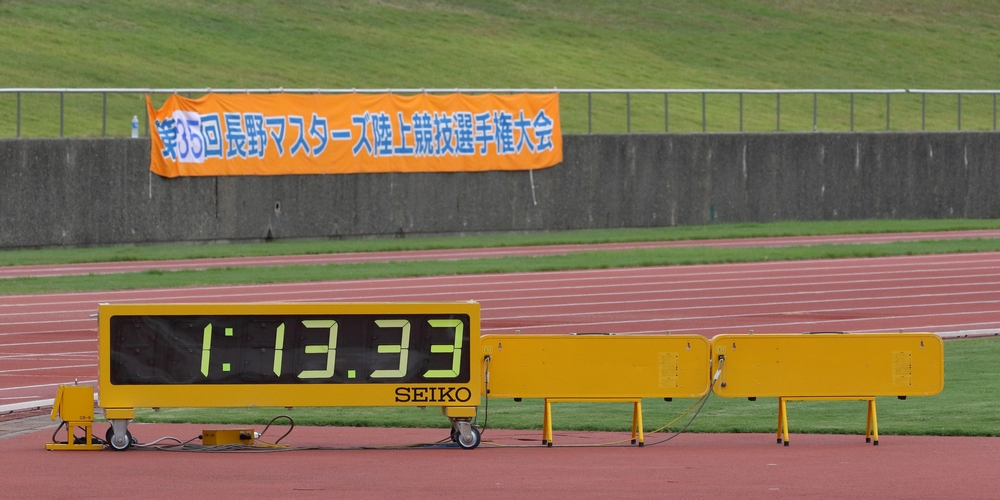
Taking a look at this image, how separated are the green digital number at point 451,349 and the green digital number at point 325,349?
65cm

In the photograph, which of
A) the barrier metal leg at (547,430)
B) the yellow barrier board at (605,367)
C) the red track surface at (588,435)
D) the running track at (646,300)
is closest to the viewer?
the red track surface at (588,435)

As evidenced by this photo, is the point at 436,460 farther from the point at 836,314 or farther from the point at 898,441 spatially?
the point at 836,314

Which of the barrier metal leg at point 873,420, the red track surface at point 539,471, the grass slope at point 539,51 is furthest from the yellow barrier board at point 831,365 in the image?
the grass slope at point 539,51

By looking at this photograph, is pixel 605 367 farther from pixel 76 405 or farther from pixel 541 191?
pixel 541 191

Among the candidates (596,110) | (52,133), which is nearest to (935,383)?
(52,133)

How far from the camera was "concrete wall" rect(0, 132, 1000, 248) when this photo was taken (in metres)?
29.1

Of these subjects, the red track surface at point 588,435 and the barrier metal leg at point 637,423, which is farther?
the barrier metal leg at point 637,423

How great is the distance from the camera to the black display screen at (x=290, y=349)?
10742mm

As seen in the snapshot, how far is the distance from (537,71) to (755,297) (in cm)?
2893

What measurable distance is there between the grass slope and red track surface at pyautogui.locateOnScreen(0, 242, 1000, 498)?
14129mm

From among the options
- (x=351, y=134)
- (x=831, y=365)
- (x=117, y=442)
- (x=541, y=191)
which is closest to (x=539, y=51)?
(x=541, y=191)

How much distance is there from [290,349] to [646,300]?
11.3m

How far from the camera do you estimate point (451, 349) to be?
35.7 ft

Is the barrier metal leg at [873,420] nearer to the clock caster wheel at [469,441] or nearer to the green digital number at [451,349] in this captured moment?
the clock caster wheel at [469,441]
